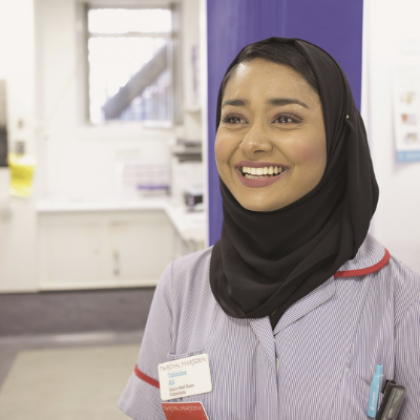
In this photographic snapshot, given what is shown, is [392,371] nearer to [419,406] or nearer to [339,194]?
[419,406]

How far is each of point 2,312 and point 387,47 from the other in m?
3.34

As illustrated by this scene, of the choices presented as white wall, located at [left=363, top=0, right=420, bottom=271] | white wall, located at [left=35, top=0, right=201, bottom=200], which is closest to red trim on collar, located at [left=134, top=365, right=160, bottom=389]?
white wall, located at [left=363, top=0, right=420, bottom=271]

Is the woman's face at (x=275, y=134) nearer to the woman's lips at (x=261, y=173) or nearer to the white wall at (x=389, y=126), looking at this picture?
the woman's lips at (x=261, y=173)

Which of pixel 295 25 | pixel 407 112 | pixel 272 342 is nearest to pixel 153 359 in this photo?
pixel 272 342

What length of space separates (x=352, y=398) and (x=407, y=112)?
99cm

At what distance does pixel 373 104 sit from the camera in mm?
1492

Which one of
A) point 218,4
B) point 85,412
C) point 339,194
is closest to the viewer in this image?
point 339,194

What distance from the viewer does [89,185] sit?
4672 millimetres

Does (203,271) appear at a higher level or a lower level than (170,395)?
higher

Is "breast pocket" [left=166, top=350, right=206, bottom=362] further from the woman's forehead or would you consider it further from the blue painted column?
the blue painted column

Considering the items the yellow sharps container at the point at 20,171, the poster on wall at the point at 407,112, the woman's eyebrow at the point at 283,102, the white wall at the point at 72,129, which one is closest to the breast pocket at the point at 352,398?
the woman's eyebrow at the point at 283,102

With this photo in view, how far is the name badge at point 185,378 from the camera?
0.95m

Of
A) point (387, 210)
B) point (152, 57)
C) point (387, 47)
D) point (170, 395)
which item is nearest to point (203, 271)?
point (170, 395)

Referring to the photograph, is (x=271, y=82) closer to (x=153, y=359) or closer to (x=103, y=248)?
(x=153, y=359)
